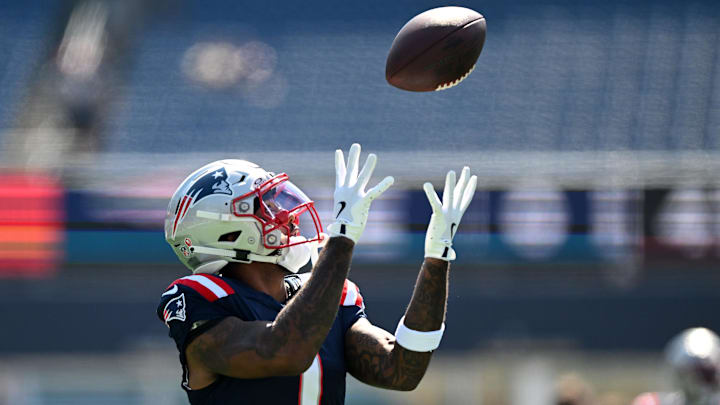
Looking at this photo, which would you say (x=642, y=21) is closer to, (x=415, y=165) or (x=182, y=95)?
(x=415, y=165)

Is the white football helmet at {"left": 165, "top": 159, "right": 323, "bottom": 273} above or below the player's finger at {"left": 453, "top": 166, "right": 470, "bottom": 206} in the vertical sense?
below

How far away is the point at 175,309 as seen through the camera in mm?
2447

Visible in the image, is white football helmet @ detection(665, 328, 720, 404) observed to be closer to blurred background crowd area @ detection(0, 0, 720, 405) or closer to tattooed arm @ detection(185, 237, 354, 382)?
tattooed arm @ detection(185, 237, 354, 382)

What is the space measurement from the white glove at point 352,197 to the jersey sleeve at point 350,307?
0.31m

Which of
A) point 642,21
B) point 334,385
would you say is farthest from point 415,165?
point 334,385

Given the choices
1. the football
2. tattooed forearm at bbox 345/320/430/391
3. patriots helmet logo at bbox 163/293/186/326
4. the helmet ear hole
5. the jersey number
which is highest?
the football

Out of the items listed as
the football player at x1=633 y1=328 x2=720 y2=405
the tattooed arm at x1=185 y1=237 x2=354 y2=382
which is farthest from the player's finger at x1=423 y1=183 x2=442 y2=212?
the football player at x1=633 y1=328 x2=720 y2=405

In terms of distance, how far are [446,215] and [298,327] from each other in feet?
1.72

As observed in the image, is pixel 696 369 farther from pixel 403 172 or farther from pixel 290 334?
pixel 403 172

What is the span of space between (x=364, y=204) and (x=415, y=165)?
252 inches

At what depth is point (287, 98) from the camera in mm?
10766

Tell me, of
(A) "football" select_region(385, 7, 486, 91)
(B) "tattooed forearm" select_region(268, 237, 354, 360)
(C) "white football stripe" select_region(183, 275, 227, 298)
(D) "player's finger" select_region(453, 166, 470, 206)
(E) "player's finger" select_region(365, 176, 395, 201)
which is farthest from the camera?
(A) "football" select_region(385, 7, 486, 91)

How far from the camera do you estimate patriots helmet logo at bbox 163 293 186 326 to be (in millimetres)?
2428

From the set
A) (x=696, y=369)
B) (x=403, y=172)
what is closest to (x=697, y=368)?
(x=696, y=369)
